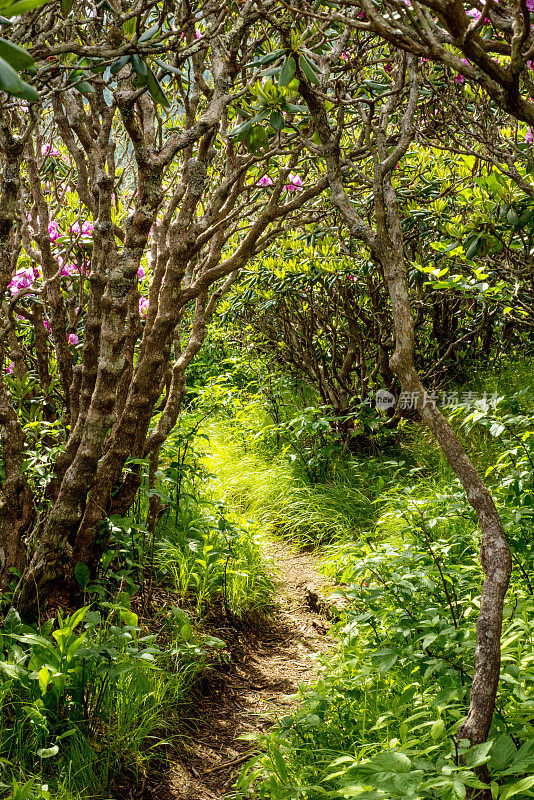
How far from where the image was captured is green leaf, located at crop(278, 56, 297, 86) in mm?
1751

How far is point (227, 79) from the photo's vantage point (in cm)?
264

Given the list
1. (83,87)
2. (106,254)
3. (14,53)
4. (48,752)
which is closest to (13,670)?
(48,752)

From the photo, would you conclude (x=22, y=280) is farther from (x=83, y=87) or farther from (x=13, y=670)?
(x=13, y=670)

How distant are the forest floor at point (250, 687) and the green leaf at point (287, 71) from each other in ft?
6.65

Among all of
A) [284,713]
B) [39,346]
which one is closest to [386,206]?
[284,713]

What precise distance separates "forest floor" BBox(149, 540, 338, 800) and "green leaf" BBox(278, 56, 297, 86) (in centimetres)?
203

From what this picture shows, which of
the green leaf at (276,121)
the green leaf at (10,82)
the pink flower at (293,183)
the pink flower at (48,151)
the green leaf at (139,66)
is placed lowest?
the green leaf at (10,82)

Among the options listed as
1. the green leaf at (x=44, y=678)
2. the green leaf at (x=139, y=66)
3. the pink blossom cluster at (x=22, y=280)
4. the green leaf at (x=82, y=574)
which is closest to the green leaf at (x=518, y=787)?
the green leaf at (x=44, y=678)

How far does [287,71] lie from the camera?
5.81 ft

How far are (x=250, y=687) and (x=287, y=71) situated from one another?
2.39 m

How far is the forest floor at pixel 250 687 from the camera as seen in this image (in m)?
2.25

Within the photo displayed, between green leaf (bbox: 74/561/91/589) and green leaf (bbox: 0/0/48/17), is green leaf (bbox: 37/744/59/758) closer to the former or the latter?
green leaf (bbox: 74/561/91/589)

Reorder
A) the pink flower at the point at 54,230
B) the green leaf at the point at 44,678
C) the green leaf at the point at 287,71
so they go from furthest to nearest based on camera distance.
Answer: the pink flower at the point at 54,230, the green leaf at the point at 44,678, the green leaf at the point at 287,71

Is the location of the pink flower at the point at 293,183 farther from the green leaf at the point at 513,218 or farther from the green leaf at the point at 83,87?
the green leaf at the point at 513,218
